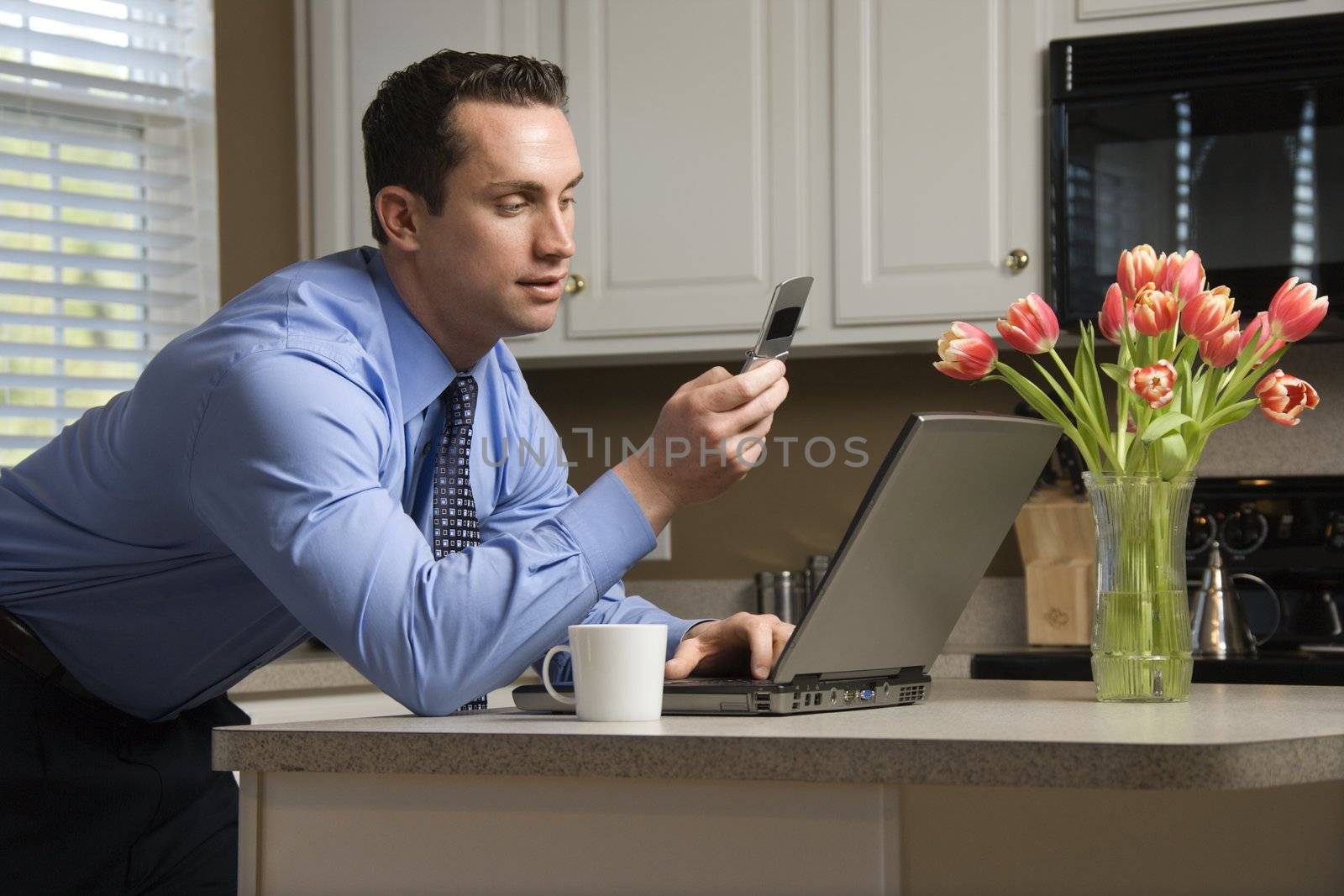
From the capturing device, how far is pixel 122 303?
3193mm

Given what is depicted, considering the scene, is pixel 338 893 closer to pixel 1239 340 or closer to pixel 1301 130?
pixel 1239 340

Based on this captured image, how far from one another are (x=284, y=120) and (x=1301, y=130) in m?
2.14

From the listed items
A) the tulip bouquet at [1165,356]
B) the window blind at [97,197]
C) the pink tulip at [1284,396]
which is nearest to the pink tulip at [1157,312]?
the tulip bouquet at [1165,356]

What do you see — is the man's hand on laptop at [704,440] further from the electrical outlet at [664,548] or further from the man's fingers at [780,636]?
the electrical outlet at [664,548]

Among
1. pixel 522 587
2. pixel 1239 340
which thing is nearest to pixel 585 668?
pixel 522 587

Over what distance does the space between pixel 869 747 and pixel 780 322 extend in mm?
448

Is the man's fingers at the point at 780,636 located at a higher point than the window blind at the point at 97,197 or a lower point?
lower

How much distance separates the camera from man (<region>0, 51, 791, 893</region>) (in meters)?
1.35

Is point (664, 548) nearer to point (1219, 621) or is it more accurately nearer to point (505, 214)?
point (1219, 621)

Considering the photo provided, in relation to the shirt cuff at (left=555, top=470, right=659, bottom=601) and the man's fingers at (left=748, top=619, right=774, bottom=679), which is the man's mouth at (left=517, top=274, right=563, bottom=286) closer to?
the shirt cuff at (left=555, top=470, right=659, bottom=601)

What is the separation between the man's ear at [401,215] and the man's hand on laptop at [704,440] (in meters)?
0.47

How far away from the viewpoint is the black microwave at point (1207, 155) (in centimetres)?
267

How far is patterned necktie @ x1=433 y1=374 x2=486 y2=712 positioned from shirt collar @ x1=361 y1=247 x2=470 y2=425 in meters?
0.02

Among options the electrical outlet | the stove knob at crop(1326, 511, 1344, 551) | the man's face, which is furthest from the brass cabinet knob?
the man's face
